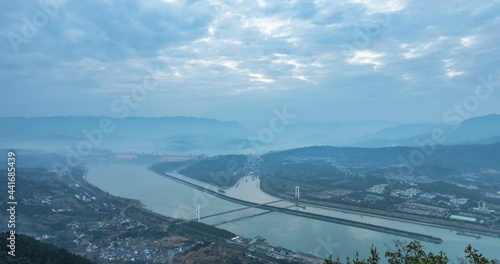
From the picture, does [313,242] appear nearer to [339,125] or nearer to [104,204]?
[104,204]

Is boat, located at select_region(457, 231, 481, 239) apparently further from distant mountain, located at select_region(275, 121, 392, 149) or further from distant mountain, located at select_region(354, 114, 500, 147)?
distant mountain, located at select_region(275, 121, 392, 149)

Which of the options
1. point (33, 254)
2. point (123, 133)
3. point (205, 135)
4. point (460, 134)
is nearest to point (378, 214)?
point (33, 254)

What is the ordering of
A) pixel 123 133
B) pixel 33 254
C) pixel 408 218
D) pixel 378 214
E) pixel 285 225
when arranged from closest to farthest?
pixel 33 254
pixel 285 225
pixel 408 218
pixel 378 214
pixel 123 133

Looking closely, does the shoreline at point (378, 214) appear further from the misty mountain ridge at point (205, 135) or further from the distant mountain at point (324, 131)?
the distant mountain at point (324, 131)

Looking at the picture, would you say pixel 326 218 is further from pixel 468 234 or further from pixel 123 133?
pixel 123 133

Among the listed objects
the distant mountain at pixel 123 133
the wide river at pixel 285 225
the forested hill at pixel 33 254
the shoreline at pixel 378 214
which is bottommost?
the wide river at pixel 285 225

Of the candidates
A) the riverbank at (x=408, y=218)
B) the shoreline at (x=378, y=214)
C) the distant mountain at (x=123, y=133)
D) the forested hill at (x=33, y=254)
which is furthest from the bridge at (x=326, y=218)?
the distant mountain at (x=123, y=133)
